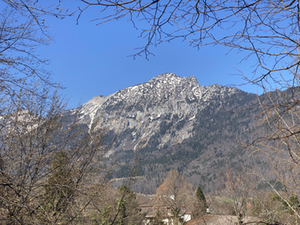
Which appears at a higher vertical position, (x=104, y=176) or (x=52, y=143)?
(x=52, y=143)

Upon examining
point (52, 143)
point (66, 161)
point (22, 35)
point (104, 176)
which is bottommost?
point (104, 176)

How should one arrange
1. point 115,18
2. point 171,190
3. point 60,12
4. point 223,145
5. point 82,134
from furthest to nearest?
point 223,145 → point 171,190 → point 82,134 → point 60,12 → point 115,18

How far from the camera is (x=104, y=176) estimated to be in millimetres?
6852

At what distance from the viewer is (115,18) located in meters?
1.78

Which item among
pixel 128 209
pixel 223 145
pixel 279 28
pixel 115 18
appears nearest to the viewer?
pixel 115 18

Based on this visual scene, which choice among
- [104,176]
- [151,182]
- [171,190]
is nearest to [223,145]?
[151,182]

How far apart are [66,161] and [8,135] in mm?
1605

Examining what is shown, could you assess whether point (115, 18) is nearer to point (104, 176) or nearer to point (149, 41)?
point (149, 41)

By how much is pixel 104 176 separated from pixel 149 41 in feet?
18.3

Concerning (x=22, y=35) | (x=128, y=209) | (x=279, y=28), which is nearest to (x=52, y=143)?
(x=22, y=35)

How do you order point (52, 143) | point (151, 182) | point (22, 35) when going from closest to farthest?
point (22, 35)
point (52, 143)
point (151, 182)

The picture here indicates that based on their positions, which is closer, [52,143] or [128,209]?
[52,143]

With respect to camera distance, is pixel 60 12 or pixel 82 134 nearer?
pixel 60 12

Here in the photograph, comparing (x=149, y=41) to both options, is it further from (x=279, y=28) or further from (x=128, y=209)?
(x=128, y=209)
